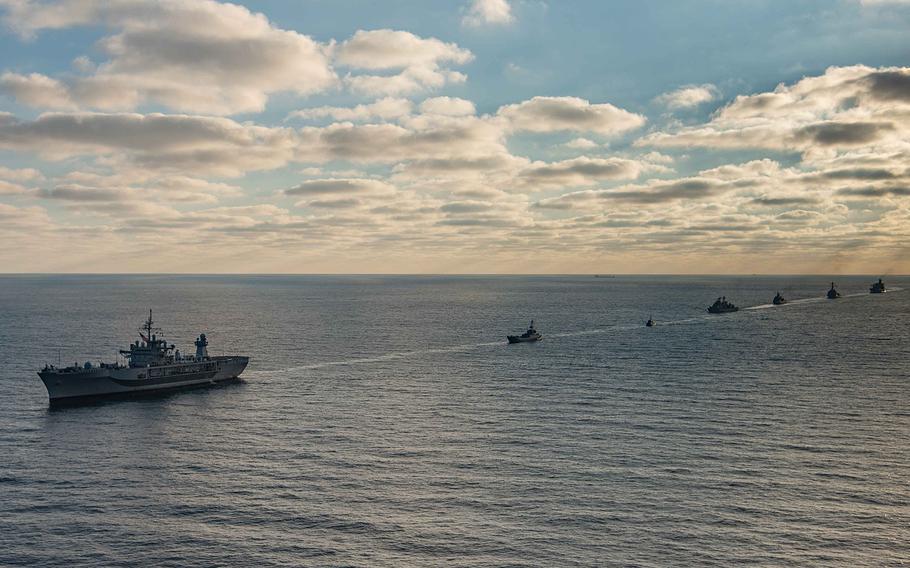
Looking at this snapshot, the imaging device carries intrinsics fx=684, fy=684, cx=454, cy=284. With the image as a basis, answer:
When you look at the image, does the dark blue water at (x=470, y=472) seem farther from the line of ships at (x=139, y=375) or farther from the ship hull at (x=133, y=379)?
the line of ships at (x=139, y=375)

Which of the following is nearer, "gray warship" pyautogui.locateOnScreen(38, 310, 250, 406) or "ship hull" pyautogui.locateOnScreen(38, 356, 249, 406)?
"ship hull" pyautogui.locateOnScreen(38, 356, 249, 406)

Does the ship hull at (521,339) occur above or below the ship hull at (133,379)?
above

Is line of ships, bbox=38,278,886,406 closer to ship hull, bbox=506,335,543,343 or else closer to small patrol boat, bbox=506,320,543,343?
ship hull, bbox=506,335,543,343

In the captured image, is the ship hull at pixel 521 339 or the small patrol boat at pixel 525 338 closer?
the ship hull at pixel 521 339

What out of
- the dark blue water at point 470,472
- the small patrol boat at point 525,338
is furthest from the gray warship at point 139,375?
the small patrol boat at point 525,338

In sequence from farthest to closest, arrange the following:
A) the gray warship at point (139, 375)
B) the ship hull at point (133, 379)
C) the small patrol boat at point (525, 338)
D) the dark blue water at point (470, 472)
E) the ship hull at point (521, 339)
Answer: the small patrol boat at point (525, 338) → the ship hull at point (521, 339) → the gray warship at point (139, 375) → the ship hull at point (133, 379) → the dark blue water at point (470, 472)

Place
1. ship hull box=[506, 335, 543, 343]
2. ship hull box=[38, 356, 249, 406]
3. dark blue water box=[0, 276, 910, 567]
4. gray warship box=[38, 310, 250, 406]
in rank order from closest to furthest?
dark blue water box=[0, 276, 910, 567] → ship hull box=[38, 356, 249, 406] → gray warship box=[38, 310, 250, 406] → ship hull box=[506, 335, 543, 343]

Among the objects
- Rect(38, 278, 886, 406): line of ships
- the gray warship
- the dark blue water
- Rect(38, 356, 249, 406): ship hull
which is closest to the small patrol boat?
the dark blue water

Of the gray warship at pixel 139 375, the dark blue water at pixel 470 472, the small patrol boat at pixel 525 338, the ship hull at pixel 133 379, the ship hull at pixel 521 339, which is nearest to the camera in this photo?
the dark blue water at pixel 470 472
